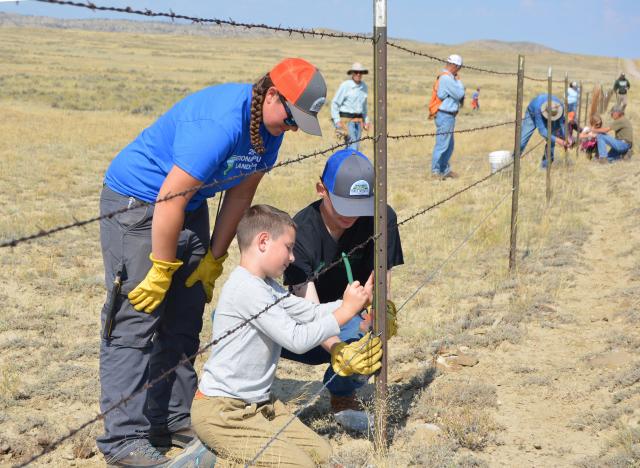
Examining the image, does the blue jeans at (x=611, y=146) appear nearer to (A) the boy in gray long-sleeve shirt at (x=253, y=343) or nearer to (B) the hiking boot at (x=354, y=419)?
(B) the hiking boot at (x=354, y=419)

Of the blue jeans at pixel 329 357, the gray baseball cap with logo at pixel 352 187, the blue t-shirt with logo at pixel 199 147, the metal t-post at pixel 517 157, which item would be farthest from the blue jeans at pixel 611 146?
the blue t-shirt with logo at pixel 199 147

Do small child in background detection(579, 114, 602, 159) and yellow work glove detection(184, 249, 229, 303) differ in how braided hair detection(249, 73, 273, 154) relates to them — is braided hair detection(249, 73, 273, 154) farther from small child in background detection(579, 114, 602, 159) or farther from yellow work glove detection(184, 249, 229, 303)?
small child in background detection(579, 114, 602, 159)

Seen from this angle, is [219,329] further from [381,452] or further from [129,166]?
[381,452]

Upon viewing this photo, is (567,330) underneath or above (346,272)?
underneath

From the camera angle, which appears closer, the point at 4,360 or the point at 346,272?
the point at 346,272

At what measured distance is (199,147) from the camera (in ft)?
9.17

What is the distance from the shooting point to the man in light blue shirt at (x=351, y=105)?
11078 millimetres

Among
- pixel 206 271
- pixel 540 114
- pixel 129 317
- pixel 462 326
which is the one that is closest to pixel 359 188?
pixel 206 271

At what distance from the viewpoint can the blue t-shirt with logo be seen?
2.81 m

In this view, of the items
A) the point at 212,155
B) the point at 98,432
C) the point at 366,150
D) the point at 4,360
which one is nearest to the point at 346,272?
the point at 212,155

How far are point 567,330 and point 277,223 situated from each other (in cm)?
309

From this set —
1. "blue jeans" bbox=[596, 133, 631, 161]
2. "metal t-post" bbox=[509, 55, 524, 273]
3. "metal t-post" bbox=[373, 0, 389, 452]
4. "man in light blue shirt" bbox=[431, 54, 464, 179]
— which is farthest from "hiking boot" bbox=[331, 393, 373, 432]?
"blue jeans" bbox=[596, 133, 631, 161]

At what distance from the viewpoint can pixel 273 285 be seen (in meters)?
3.16

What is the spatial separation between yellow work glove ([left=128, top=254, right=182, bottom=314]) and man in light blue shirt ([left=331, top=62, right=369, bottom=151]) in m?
8.25
